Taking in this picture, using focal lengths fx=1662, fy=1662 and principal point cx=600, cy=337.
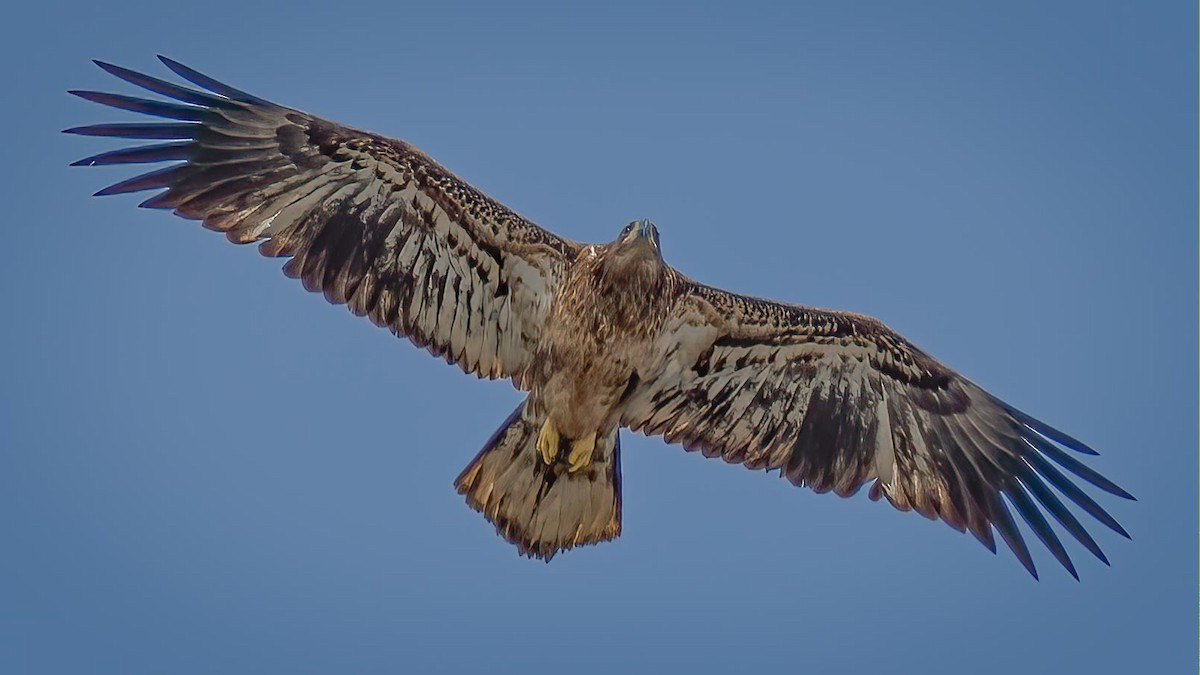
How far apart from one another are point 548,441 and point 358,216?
2.04m

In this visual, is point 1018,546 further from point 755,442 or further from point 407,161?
point 407,161

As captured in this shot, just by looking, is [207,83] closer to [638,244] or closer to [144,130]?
[144,130]

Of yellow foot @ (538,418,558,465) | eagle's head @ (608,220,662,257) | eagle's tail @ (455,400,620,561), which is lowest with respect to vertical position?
eagle's tail @ (455,400,620,561)

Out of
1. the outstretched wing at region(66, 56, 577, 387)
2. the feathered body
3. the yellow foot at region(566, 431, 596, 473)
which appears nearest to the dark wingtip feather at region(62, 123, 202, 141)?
the outstretched wing at region(66, 56, 577, 387)

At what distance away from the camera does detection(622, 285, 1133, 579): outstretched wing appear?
12.0 m

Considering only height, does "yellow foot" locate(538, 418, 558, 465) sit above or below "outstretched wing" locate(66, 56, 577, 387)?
below

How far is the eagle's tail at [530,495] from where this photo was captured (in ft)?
38.1

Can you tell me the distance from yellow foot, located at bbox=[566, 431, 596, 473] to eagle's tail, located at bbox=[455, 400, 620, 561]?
44mm

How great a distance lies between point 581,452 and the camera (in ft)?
38.3

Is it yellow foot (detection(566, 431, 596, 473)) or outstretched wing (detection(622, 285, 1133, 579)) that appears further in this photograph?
outstretched wing (detection(622, 285, 1133, 579))

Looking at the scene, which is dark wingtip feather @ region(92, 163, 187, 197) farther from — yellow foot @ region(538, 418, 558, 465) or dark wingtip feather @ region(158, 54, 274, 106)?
yellow foot @ region(538, 418, 558, 465)

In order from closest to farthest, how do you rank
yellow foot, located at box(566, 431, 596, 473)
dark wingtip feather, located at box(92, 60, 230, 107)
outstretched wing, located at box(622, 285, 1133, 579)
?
dark wingtip feather, located at box(92, 60, 230, 107) < yellow foot, located at box(566, 431, 596, 473) < outstretched wing, located at box(622, 285, 1133, 579)

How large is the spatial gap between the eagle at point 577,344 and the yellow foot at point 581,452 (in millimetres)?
11

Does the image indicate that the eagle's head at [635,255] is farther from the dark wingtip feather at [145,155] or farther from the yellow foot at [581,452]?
the dark wingtip feather at [145,155]
